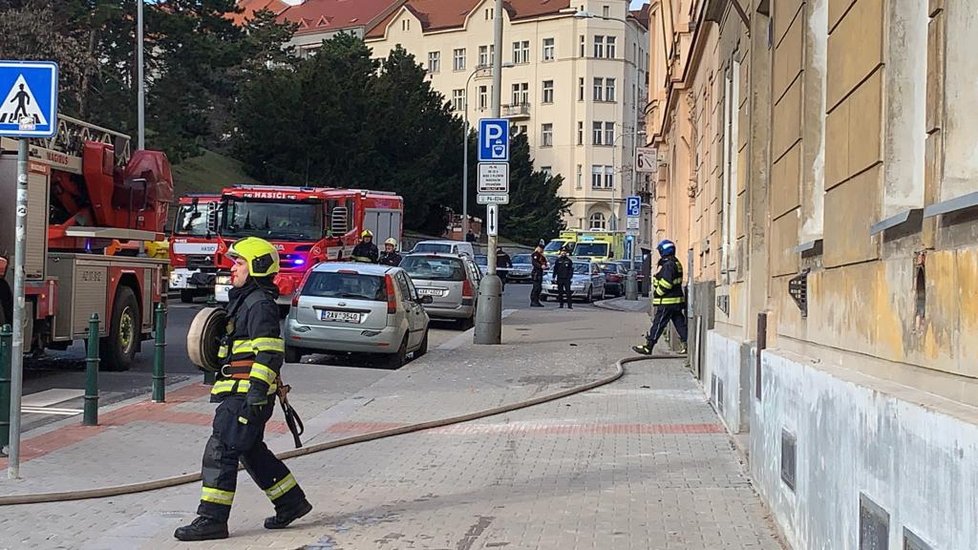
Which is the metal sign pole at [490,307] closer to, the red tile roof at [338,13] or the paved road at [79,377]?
the paved road at [79,377]

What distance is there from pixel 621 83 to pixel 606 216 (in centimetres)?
1159

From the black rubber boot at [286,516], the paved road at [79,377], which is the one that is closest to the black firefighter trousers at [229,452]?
the black rubber boot at [286,516]

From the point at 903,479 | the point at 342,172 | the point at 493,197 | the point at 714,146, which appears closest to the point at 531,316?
the point at 493,197

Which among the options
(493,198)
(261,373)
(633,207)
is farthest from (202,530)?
(633,207)

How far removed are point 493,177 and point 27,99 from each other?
12.2 metres

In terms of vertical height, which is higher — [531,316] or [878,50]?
[878,50]

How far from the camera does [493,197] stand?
19.6 m

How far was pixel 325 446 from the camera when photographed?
958cm

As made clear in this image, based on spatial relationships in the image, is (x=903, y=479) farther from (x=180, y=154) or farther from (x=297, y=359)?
(x=180, y=154)

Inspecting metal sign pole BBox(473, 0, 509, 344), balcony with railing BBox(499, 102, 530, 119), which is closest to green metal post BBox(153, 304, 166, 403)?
metal sign pole BBox(473, 0, 509, 344)

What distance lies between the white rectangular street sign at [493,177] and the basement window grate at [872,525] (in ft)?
49.8

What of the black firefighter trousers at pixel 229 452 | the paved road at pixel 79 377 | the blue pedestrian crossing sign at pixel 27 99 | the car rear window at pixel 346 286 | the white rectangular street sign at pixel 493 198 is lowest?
the paved road at pixel 79 377

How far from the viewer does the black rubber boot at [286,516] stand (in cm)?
695

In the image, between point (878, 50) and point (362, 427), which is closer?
point (878, 50)
